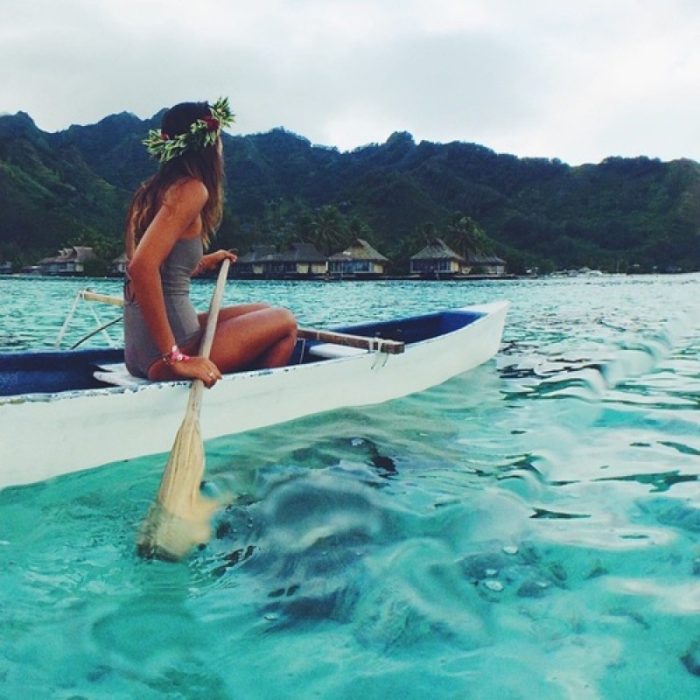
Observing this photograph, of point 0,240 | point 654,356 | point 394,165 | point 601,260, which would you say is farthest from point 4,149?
point 654,356

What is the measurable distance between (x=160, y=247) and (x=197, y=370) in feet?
2.27

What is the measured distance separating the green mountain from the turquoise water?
7605cm

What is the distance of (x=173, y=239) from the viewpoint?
3.47 m

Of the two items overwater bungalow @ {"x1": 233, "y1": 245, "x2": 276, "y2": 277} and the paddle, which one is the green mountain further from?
the paddle

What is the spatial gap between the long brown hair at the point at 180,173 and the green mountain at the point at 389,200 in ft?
250

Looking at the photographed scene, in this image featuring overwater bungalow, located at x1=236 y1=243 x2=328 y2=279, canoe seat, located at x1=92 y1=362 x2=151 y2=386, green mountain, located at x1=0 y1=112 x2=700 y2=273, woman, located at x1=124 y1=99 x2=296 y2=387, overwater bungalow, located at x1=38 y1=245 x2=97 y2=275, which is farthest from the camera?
green mountain, located at x1=0 y1=112 x2=700 y2=273

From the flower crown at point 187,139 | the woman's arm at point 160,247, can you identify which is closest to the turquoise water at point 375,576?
the woman's arm at point 160,247

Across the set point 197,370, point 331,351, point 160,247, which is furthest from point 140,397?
point 331,351

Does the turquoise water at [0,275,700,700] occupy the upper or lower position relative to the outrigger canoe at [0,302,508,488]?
lower

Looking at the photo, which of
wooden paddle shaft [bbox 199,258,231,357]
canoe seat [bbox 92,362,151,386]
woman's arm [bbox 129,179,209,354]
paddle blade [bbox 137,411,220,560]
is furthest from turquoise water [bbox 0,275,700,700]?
woman's arm [bbox 129,179,209,354]

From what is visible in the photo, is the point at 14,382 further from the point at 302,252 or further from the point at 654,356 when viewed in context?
the point at 302,252

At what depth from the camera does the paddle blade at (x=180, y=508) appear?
286 cm

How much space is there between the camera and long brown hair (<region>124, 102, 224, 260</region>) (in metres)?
3.58

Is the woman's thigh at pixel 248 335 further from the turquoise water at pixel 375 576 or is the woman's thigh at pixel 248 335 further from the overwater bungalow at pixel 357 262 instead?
the overwater bungalow at pixel 357 262
